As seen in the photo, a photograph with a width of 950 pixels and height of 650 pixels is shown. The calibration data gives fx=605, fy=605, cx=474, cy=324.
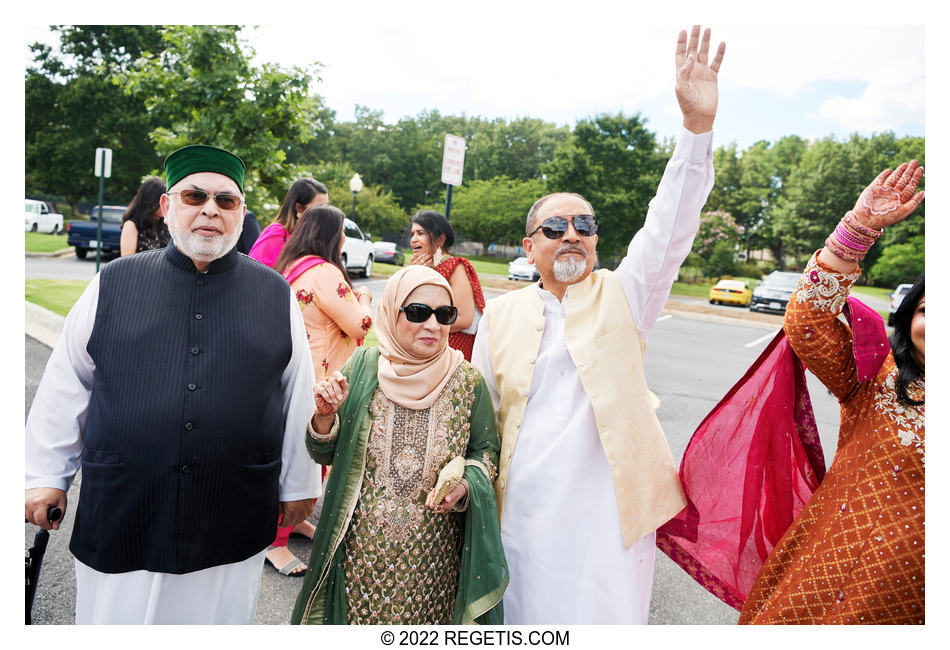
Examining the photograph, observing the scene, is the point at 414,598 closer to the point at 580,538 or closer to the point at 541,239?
the point at 580,538

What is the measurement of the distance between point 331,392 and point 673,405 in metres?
6.48

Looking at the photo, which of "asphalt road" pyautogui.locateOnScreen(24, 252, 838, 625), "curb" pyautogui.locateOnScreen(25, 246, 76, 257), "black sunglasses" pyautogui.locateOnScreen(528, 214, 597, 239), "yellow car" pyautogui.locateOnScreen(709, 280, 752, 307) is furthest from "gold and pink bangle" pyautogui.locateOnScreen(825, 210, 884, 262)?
"yellow car" pyautogui.locateOnScreen(709, 280, 752, 307)

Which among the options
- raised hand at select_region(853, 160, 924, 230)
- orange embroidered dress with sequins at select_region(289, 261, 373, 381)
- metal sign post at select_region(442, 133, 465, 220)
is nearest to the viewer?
raised hand at select_region(853, 160, 924, 230)

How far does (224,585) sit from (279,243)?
252 cm

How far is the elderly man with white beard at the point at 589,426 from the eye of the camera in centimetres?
229

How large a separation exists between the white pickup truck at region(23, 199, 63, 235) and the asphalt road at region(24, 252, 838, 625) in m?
8.90

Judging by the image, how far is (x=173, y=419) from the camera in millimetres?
2088

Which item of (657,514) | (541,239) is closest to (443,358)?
(541,239)

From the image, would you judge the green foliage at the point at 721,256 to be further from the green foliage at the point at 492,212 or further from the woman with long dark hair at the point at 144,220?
the woman with long dark hair at the point at 144,220

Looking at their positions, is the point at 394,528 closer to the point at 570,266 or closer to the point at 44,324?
the point at 570,266

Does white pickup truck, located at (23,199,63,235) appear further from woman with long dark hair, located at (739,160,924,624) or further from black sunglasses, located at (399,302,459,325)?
woman with long dark hair, located at (739,160,924,624)

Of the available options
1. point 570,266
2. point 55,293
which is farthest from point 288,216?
point 55,293

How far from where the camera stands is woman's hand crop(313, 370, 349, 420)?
2.05 metres
